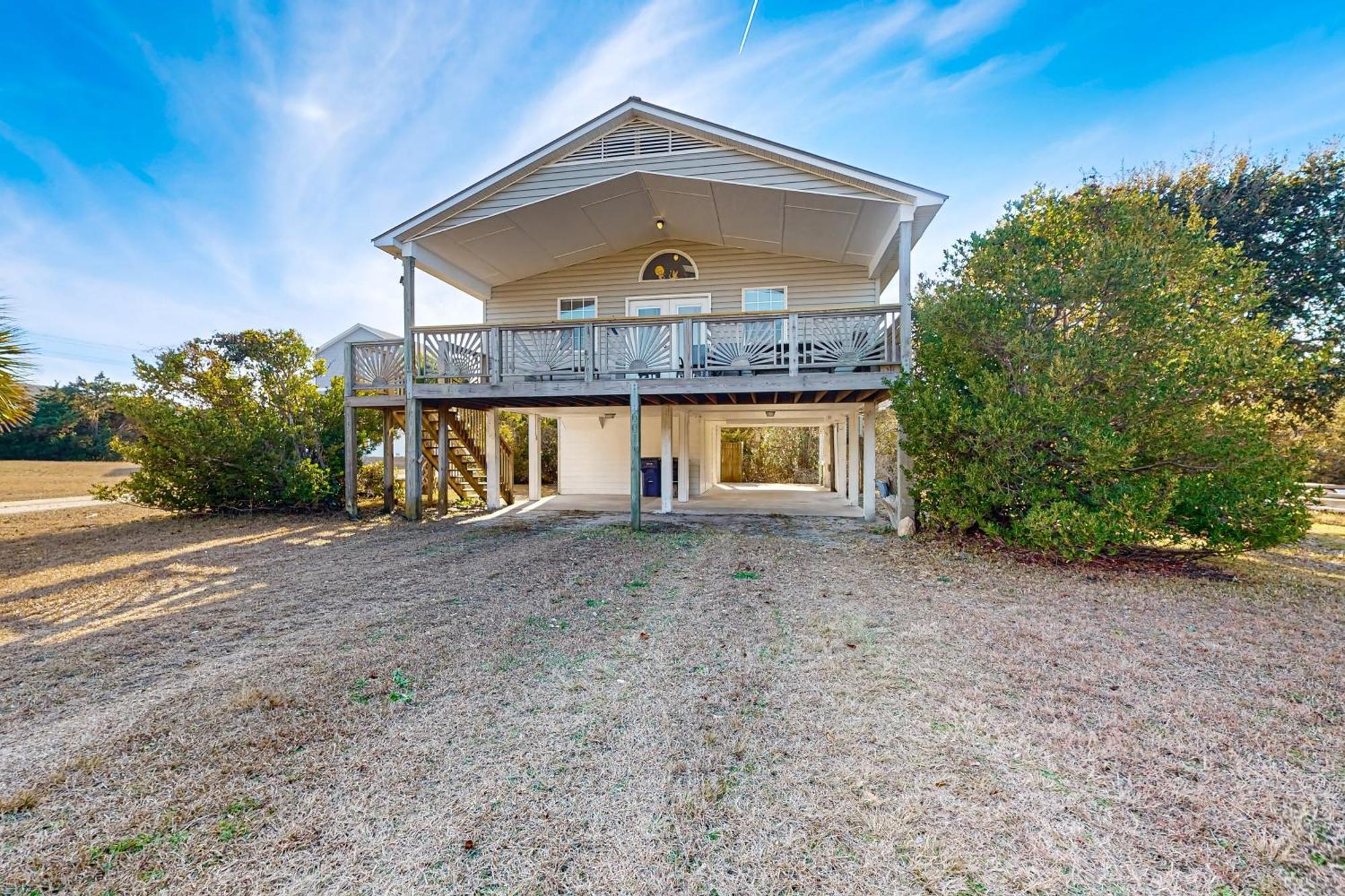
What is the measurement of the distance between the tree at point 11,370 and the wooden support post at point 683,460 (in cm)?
961

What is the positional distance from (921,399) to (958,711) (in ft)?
15.3

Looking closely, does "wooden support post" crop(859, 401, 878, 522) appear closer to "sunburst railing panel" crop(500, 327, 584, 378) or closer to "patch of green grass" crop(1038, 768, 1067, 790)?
"sunburst railing panel" crop(500, 327, 584, 378)

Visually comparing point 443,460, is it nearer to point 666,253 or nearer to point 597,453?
point 597,453

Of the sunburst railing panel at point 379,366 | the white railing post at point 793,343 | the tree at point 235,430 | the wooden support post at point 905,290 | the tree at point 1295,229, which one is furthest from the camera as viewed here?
the tree at point 1295,229

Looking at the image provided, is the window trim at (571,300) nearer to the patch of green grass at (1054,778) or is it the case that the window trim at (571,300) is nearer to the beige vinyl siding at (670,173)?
the beige vinyl siding at (670,173)

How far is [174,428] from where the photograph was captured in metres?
8.91

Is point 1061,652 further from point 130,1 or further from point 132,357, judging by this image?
point 130,1

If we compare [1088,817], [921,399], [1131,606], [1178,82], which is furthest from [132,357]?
[1178,82]

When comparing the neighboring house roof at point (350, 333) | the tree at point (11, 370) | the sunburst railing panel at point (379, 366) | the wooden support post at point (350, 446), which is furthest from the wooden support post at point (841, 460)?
the neighboring house roof at point (350, 333)

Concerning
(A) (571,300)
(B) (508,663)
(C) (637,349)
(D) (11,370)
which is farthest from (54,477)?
(B) (508,663)

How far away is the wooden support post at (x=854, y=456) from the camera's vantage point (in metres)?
12.2

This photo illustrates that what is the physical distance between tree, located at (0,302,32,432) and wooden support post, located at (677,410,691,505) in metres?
9.61

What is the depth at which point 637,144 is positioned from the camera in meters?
8.85

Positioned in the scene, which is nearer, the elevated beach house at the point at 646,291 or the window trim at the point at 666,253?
the elevated beach house at the point at 646,291
